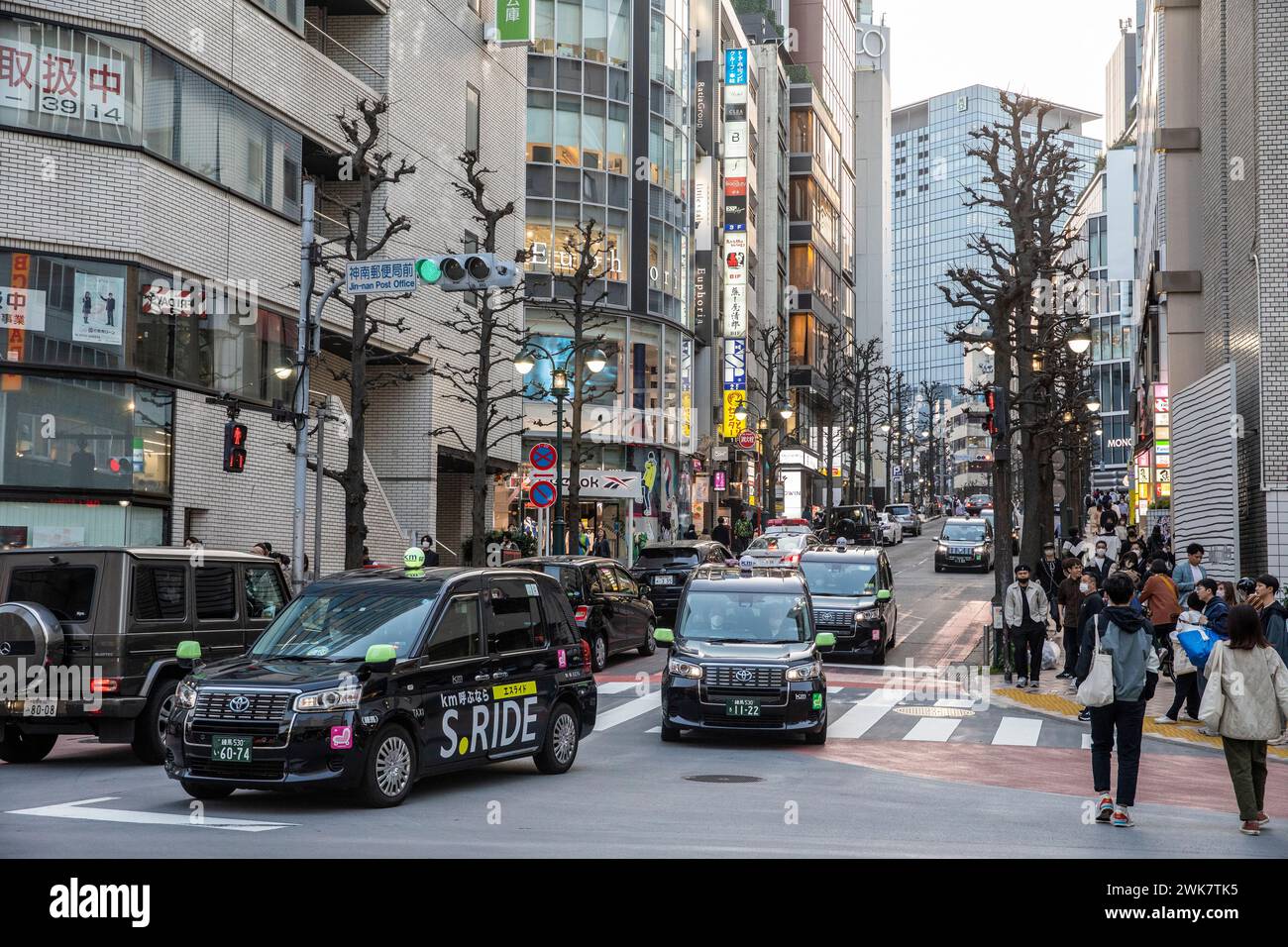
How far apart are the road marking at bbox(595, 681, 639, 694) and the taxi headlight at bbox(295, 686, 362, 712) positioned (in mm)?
10578

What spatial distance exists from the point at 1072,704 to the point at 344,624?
1184 cm

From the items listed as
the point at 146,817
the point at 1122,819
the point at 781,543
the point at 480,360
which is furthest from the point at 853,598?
the point at 781,543

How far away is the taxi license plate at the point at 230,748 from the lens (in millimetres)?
10516

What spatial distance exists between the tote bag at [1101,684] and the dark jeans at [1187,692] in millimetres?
7648

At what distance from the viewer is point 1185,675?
17828mm

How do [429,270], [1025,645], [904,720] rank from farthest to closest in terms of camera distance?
[1025,645] → [429,270] → [904,720]

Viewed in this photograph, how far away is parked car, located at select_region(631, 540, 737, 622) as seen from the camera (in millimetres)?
30781

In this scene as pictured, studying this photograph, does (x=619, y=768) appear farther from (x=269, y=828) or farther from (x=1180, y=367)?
(x=1180, y=367)

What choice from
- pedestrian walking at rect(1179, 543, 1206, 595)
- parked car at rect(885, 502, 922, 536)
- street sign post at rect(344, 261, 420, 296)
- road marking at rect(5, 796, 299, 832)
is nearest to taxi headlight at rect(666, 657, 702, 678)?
road marking at rect(5, 796, 299, 832)

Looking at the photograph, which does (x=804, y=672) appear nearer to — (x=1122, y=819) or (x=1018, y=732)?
(x=1018, y=732)

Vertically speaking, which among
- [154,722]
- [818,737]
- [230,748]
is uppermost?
[230,748]

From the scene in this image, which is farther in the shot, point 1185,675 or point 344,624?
point 1185,675

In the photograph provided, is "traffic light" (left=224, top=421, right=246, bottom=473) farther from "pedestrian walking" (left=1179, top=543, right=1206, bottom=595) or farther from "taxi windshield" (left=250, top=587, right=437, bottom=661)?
"pedestrian walking" (left=1179, top=543, right=1206, bottom=595)
